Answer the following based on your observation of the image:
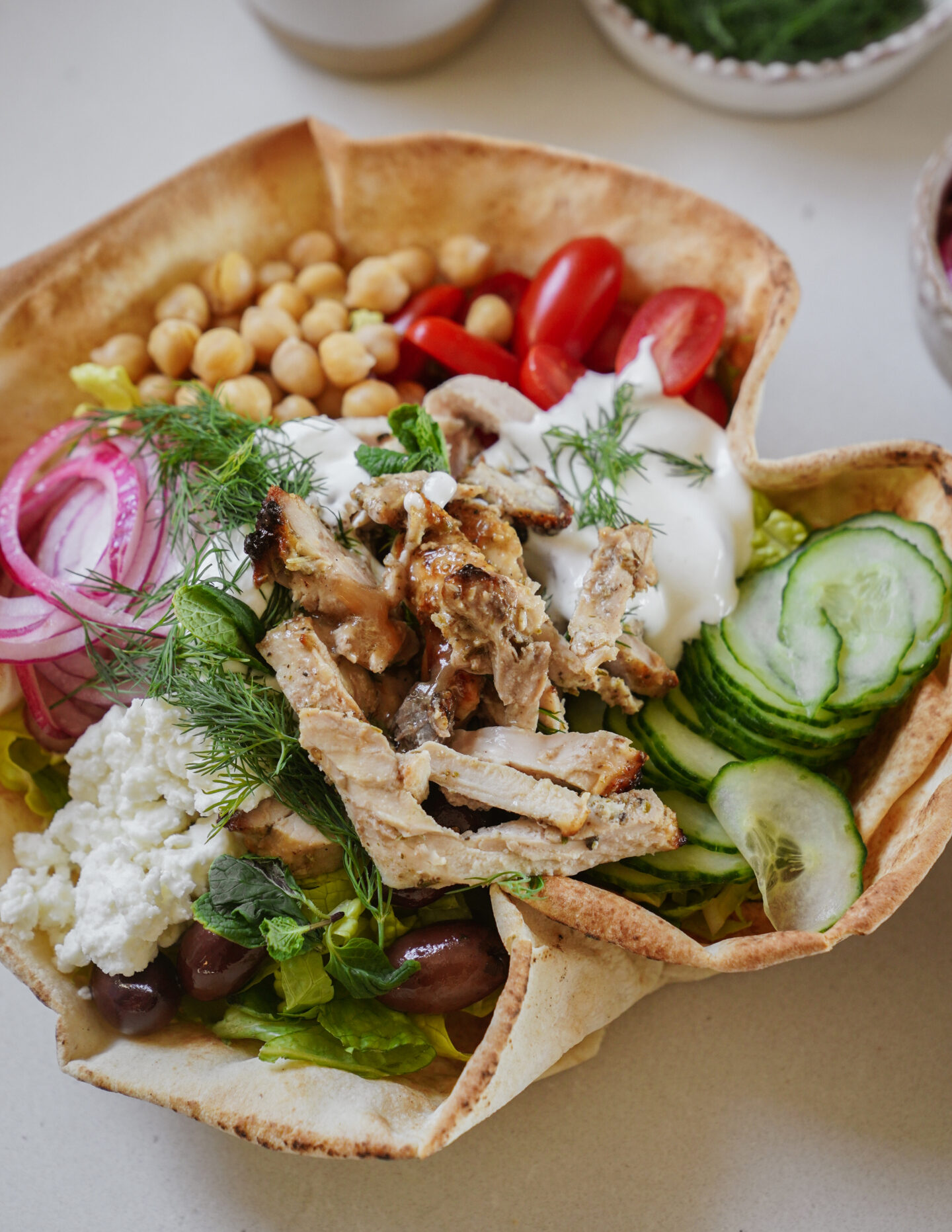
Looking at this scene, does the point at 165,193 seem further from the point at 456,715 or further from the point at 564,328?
the point at 456,715

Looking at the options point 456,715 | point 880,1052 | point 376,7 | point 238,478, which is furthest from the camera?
point 376,7

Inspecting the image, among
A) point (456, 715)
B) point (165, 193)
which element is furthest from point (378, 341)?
point (456, 715)

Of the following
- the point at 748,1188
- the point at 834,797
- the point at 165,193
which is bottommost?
the point at 748,1188

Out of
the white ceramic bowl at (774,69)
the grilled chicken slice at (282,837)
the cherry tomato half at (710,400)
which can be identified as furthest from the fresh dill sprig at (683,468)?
the white ceramic bowl at (774,69)

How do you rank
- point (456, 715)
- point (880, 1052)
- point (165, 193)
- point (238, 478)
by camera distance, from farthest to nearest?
1. point (165, 193)
2. point (880, 1052)
3. point (238, 478)
4. point (456, 715)

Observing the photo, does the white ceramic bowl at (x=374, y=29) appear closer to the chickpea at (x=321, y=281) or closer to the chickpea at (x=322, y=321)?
the chickpea at (x=321, y=281)

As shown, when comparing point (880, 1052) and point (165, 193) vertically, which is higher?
point (165, 193)
